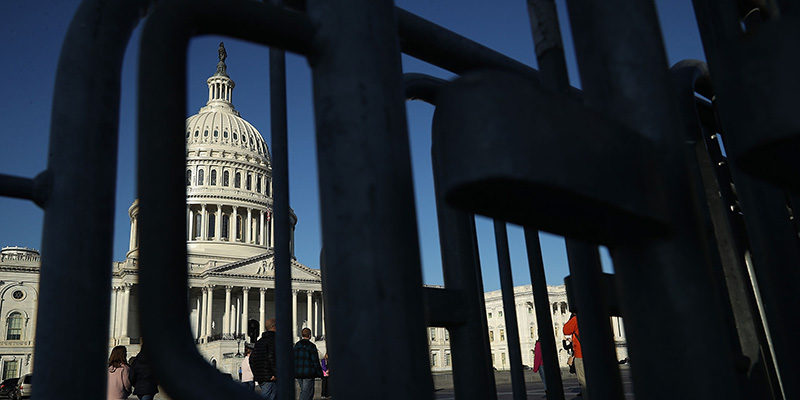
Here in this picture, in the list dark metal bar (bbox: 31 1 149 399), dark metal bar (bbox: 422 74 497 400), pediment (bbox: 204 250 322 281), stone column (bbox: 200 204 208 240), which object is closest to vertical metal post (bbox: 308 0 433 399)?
dark metal bar (bbox: 31 1 149 399)

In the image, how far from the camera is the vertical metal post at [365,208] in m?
0.59

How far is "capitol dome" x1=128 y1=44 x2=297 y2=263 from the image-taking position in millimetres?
62781

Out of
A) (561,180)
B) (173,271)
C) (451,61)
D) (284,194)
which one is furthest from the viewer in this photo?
(284,194)

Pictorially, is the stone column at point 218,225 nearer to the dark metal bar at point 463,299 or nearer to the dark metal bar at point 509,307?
the dark metal bar at point 509,307

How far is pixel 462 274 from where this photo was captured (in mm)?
1435

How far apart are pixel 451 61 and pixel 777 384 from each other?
157 cm

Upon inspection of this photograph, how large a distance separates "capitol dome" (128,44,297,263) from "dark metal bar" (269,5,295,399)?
59962mm

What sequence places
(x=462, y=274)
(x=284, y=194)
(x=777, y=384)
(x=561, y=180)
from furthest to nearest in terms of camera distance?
1. (x=284, y=194)
2. (x=777, y=384)
3. (x=462, y=274)
4. (x=561, y=180)

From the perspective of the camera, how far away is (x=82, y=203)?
1028 mm

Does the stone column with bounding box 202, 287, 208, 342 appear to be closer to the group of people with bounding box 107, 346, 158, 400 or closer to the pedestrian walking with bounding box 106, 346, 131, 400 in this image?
the group of people with bounding box 107, 346, 158, 400

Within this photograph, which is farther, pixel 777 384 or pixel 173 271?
pixel 777 384

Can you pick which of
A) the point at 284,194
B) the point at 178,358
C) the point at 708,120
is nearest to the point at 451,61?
the point at 178,358

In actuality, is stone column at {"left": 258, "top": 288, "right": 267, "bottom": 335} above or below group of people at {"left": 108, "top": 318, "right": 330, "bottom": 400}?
above

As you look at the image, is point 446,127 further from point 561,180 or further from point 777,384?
point 777,384
